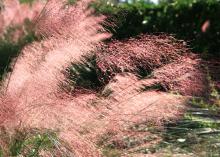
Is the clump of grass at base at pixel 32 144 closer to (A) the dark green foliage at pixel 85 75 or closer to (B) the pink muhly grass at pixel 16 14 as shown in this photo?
(A) the dark green foliage at pixel 85 75

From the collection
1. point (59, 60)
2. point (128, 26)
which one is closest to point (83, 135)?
point (59, 60)

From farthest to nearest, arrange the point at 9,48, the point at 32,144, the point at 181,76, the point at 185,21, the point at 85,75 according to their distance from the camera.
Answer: the point at 185,21
the point at 85,75
the point at 9,48
the point at 181,76
the point at 32,144

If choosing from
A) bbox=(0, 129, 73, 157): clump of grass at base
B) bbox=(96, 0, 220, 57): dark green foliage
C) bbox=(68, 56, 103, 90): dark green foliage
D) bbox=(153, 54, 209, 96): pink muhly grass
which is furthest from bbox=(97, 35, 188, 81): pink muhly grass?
bbox=(96, 0, 220, 57): dark green foliage

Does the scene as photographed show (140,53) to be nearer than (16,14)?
Yes

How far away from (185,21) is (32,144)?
5048 mm

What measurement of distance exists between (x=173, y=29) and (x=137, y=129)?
465 centimetres

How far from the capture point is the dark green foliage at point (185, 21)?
718 centimetres

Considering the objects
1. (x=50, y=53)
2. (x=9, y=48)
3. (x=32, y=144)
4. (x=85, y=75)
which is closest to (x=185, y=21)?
(x=85, y=75)

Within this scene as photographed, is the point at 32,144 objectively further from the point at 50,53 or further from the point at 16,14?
the point at 16,14

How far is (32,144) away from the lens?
2.58 meters

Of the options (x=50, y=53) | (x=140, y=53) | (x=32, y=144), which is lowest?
(x=32, y=144)

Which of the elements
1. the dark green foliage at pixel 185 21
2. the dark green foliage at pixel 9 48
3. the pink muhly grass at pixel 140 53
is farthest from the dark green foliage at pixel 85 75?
the dark green foliage at pixel 185 21

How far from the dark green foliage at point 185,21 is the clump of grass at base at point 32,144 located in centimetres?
458

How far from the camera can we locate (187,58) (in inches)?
110
